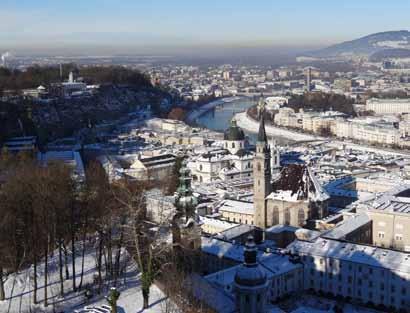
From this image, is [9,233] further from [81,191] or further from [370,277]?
[370,277]

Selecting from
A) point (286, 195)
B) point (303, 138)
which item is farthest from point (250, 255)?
point (303, 138)

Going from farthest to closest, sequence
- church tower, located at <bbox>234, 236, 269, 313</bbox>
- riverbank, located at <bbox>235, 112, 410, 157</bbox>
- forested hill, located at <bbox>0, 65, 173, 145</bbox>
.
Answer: riverbank, located at <bbox>235, 112, 410, 157</bbox>, forested hill, located at <bbox>0, 65, 173, 145</bbox>, church tower, located at <bbox>234, 236, 269, 313</bbox>

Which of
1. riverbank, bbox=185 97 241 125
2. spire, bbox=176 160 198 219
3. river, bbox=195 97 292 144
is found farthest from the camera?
riverbank, bbox=185 97 241 125

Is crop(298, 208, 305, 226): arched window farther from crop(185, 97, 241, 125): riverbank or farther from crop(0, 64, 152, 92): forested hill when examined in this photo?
crop(185, 97, 241, 125): riverbank

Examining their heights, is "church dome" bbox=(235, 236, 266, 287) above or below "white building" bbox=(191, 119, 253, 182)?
above

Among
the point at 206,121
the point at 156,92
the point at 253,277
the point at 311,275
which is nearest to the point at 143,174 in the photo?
the point at 311,275

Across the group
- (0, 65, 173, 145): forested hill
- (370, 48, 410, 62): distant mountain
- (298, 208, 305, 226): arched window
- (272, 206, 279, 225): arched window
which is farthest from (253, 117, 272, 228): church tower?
(370, 48, 410, 62): distant mountain
